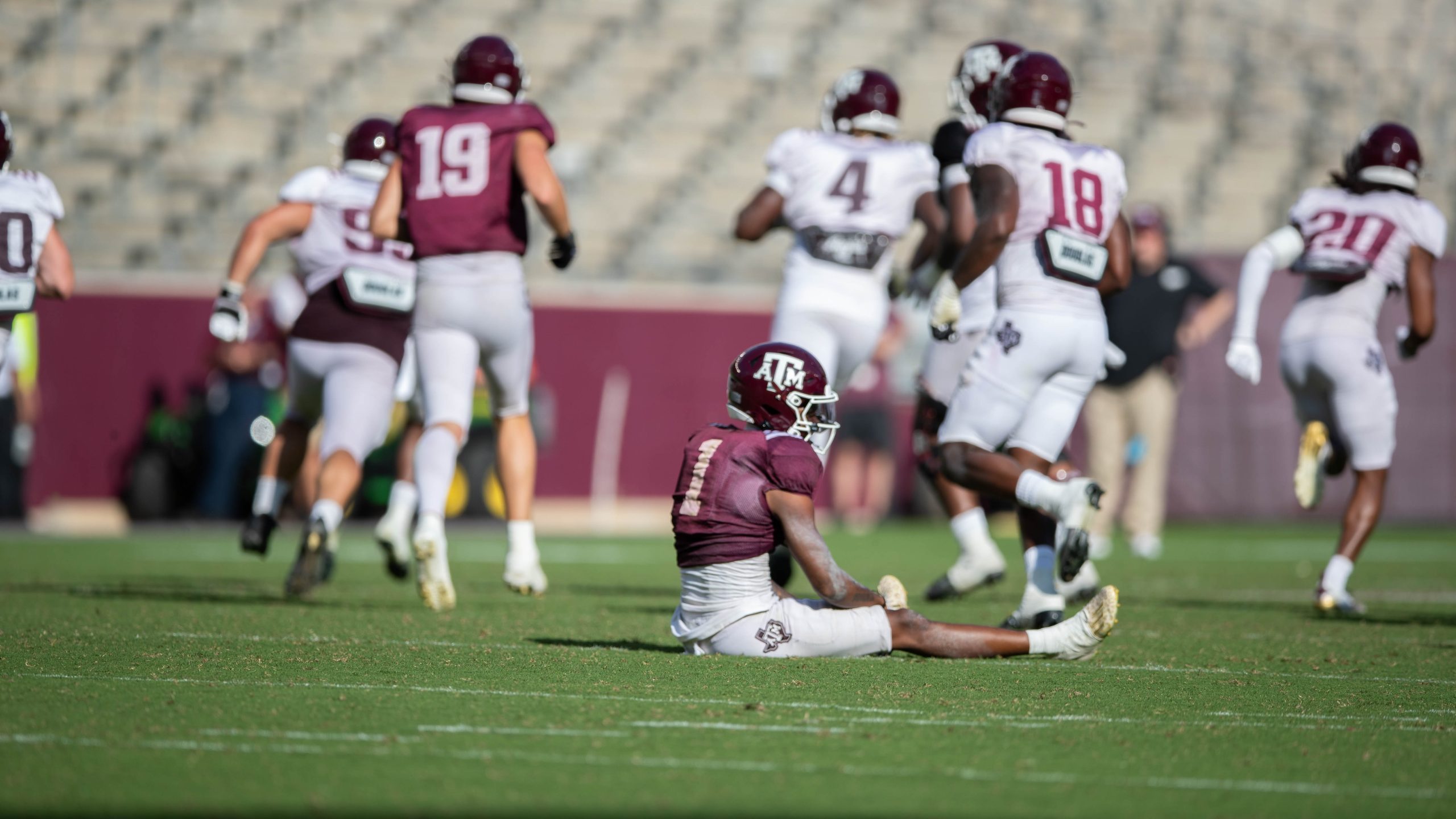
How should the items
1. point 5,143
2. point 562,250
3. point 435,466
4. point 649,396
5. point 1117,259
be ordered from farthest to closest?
point 649,396 → point 5,143 → point 562,250 → point 435,466 → point 1117,259

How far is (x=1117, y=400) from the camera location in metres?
12.9

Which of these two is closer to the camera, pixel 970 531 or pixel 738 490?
pixel 738 490

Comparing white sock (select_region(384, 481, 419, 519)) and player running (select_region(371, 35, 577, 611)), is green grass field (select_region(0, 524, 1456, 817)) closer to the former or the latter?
white sock (select_region(384, 481, 419, 519))

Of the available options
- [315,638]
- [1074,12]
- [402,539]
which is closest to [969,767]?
[315,638]

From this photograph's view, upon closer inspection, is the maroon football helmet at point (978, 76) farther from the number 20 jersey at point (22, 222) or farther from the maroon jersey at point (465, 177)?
the number 20 jersey at point (22, 222)

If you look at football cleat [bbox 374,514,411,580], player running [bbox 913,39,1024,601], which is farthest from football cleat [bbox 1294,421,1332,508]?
football cleat [bbox 374,514,411,580]

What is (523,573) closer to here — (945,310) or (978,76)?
(945,310)

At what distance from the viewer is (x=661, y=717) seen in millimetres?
4297

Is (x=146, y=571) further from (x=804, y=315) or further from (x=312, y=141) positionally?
(x=312, y=141)

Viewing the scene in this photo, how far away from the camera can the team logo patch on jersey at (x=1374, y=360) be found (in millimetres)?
7570

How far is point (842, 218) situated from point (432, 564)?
7.81 feet

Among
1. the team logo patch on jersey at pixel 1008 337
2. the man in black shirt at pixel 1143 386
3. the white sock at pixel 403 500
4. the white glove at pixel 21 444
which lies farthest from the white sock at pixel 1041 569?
the white glove at pixel 21 444

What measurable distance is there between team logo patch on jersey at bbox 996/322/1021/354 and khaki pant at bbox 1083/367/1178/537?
20.9 ft

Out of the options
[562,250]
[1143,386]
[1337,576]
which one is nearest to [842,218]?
[562,250]
